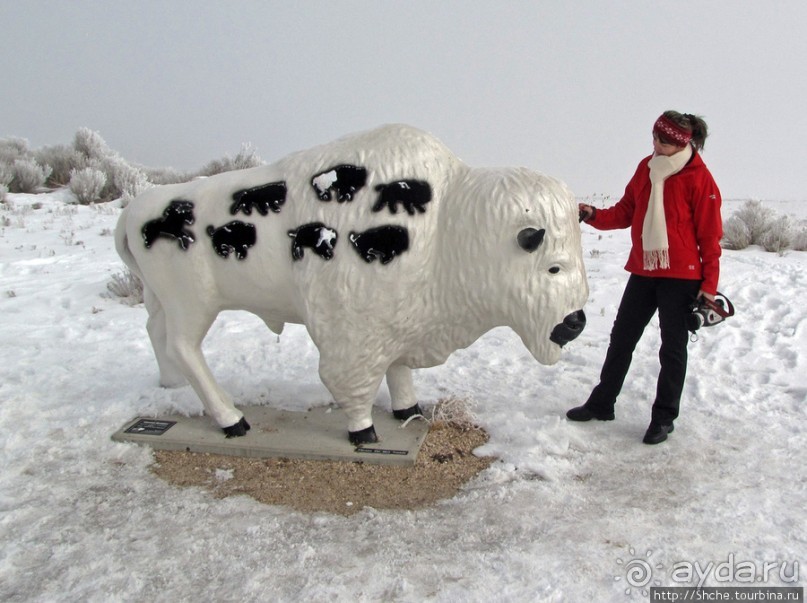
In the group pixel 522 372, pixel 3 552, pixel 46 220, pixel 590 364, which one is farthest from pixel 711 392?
pixel 46 220

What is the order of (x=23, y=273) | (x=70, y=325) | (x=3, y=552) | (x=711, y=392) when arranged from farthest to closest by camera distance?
(x=23, y=273), (x=70, y=325), (x=711, y=392), (x=3, y=552)

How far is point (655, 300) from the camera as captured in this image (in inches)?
137

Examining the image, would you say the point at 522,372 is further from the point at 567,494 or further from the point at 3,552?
the point at 3,552

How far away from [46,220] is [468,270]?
27.1 feet

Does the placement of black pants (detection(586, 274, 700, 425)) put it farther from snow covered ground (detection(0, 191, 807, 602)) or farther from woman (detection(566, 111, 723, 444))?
snow covered ground (detection(0, 191, 807, 602))

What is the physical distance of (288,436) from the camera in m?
3.43

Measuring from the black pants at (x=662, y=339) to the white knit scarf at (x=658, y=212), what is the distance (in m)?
0.18

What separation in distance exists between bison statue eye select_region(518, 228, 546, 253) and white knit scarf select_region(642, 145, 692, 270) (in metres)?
0.82

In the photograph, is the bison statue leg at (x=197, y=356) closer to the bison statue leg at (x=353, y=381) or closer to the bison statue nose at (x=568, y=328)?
the bison statue leg at (x=353, y=381)

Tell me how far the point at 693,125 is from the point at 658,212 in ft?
1.49

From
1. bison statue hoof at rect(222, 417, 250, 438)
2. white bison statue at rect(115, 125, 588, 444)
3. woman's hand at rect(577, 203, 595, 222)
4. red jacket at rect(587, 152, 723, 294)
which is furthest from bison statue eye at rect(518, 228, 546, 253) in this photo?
bison statue hoof at rect(222, 417, 250, 438)

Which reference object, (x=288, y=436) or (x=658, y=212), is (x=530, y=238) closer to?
(x=658, y=212)

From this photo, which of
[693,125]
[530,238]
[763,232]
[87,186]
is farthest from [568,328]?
[87,186]

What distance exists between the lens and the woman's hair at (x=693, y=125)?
3082 mm
